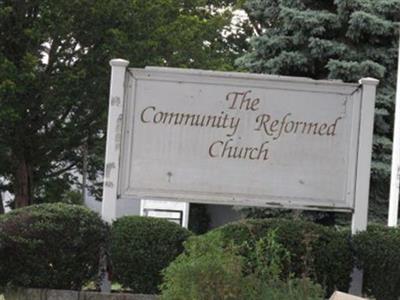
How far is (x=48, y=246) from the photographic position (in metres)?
7.60

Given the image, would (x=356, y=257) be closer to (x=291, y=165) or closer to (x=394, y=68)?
(x=291, y=165)

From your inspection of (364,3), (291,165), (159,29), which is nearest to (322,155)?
(291,165)

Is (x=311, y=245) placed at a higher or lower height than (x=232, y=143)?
lower

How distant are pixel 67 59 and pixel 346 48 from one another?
9204 mm

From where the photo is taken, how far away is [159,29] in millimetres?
20953

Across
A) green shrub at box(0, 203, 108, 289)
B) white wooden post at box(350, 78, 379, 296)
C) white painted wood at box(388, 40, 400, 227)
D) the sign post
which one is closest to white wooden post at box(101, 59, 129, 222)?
the sign post

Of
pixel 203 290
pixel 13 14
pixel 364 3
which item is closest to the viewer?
pixel 203 290

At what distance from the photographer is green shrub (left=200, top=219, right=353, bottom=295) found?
7.68 meters

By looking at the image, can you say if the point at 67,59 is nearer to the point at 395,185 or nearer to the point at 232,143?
the point at 395,185

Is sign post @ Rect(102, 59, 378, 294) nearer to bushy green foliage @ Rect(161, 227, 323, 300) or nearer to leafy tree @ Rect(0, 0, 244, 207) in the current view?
bushy green foliage @ Rect(161, 227, 323, 300)

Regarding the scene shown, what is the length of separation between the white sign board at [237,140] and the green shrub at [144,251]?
483mm

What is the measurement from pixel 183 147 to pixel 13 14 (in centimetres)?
1331

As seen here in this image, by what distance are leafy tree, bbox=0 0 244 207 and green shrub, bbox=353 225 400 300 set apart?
12130mm

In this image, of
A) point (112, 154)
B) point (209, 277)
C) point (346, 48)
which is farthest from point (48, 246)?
point (346, 48)
